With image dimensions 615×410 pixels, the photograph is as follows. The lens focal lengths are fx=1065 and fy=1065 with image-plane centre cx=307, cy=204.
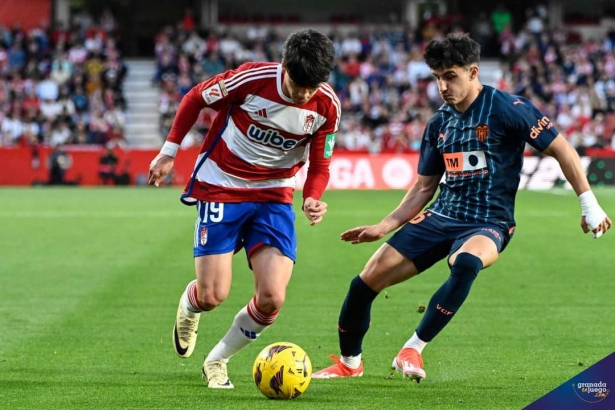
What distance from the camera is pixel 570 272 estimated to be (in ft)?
39.4

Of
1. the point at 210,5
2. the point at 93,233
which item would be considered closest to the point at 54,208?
the point at 93,233

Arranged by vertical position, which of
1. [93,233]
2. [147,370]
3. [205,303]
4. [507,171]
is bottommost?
[93,233]

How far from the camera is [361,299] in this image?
21.9 ft

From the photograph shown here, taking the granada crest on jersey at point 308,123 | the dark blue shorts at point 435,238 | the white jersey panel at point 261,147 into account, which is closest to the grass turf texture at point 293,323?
the dark blue shorts at point 435,238

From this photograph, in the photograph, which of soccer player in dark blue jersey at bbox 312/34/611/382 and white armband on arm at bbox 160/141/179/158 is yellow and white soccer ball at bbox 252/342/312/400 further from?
white armband on arm at bbox 160/141/179/158

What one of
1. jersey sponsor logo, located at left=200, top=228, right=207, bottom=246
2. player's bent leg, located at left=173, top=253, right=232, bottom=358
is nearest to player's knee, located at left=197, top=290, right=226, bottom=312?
player's bent leg, located at left=173, top=253, right=232, bottom=358

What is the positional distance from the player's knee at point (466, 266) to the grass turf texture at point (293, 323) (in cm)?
66

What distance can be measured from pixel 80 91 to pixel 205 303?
27.7m

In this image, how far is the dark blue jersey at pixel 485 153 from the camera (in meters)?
6.45

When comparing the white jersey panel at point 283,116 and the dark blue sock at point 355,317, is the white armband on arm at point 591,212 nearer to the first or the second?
the dark blue sock at point 355,317

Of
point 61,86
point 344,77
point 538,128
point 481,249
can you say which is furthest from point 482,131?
point 61,86

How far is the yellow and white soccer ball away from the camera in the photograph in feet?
19.5

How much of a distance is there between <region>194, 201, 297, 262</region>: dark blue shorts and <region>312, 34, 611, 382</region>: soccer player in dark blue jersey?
0.39 metres

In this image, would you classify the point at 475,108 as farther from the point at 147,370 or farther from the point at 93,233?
the point at 93,233
